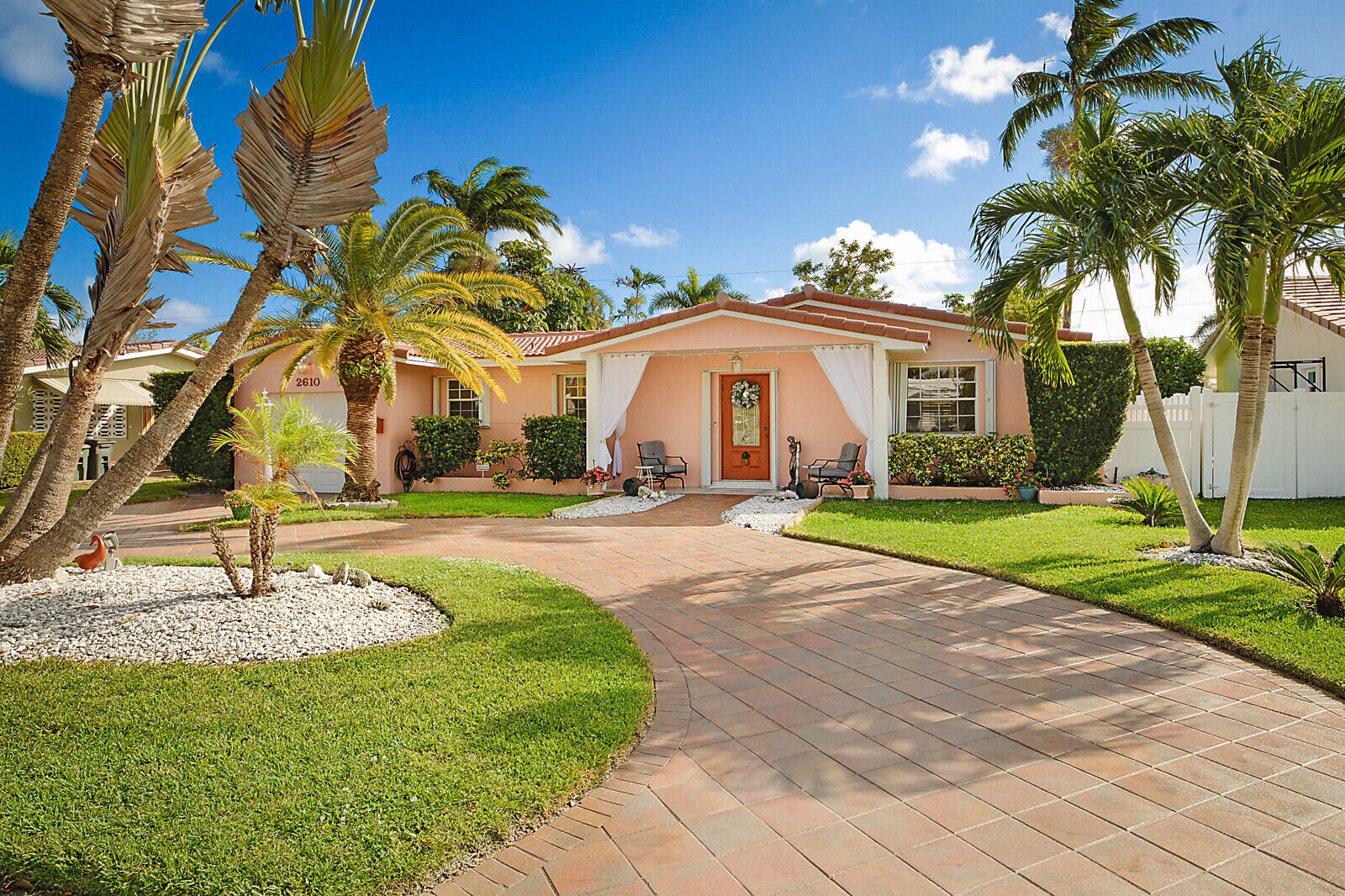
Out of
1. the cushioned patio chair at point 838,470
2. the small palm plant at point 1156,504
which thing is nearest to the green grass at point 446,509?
the cushioned patio chair at point 838,470

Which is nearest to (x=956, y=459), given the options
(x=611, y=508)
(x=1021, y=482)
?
(x=1021, y=482)

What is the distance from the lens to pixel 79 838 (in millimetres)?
2480

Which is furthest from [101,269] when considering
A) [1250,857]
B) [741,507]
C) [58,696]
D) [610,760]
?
[741,507]

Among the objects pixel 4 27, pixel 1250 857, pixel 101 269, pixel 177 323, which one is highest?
pixel 4 27

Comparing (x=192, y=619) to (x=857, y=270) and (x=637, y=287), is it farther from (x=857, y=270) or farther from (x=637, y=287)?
(x=637, y=287)

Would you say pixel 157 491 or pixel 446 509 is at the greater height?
pixel 157 491

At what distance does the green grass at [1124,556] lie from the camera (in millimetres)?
4742

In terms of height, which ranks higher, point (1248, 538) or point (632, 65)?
point (632, 65)

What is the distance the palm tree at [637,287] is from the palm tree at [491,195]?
12.4 meters

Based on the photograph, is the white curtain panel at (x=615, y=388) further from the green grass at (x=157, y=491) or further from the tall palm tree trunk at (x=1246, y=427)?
the tall palm tree trunk at (x=1246, y=427)

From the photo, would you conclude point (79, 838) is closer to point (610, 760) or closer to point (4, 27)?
point (610, 760)

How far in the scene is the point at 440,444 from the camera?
610 inches

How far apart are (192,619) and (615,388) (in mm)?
9797

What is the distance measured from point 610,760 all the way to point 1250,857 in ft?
7.81
